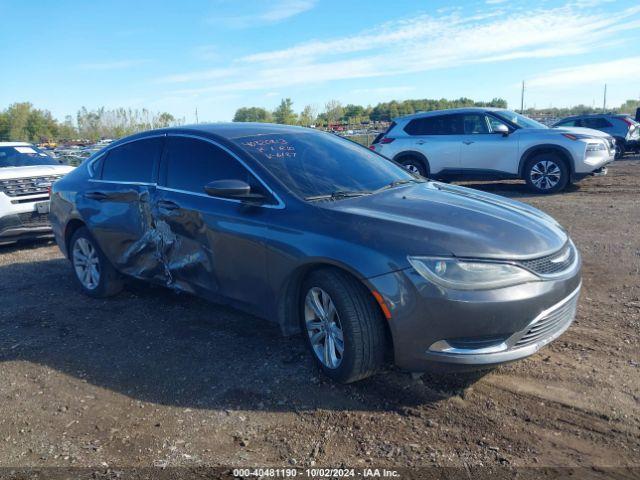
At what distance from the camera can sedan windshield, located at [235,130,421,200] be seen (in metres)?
4.12

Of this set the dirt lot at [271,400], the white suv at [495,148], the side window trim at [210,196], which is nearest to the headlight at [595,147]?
the white suv at [495,148]

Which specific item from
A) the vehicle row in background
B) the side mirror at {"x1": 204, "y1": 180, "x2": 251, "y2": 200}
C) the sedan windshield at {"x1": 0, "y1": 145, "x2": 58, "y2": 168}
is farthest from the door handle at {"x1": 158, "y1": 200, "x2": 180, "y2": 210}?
the vehicle row in background

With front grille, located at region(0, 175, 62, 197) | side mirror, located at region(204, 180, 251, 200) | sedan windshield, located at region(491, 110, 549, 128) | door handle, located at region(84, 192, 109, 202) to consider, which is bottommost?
front grille, located at region(0, 175, 62, 197)

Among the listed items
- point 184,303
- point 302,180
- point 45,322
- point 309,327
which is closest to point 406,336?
point 309,327

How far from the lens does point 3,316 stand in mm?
5340

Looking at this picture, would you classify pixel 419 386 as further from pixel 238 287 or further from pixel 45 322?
pixel 45 322

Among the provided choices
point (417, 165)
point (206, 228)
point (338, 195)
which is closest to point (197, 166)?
point (206, 228)

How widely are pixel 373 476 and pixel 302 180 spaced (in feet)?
7.02

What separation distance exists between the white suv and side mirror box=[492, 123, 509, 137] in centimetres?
2

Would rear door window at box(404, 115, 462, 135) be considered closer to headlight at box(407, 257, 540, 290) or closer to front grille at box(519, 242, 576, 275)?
front grille at box(519, 242, 576, 275)

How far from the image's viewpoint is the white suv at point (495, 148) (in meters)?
11.0

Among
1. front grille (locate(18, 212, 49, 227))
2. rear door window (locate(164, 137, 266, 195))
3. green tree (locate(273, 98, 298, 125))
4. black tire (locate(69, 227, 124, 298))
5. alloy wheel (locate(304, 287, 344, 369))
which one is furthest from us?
green tree (locate(273, 98, 298, 125))

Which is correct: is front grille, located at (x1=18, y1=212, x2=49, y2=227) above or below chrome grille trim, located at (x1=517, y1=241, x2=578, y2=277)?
below

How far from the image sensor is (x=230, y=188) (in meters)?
3.92
